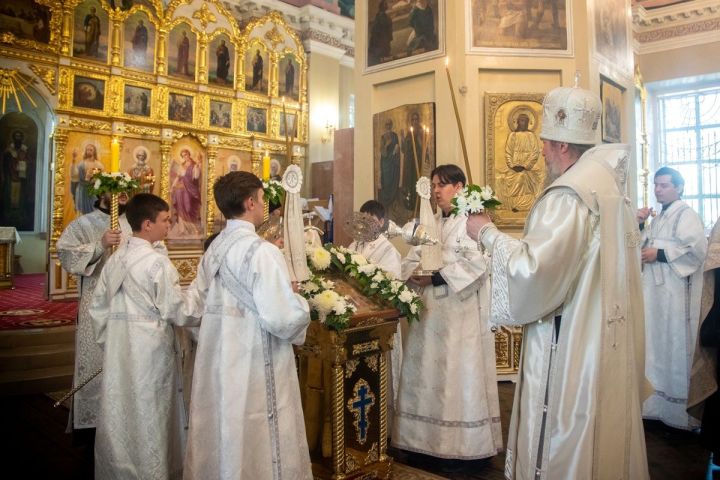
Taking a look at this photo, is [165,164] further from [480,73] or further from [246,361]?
[246,361]

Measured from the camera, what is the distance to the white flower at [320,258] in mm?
3695

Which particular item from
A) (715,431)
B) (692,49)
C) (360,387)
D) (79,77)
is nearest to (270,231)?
(360,387)

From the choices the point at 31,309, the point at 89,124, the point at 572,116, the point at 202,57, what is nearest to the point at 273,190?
the point at 572,116

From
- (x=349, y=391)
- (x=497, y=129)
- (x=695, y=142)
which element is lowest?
(x=349, y=391)

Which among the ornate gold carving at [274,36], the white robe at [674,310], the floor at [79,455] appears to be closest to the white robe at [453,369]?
the floor at [79,455]

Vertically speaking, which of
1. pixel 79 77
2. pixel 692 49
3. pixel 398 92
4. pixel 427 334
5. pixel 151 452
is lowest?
pixel 151 452

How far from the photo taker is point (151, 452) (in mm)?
3375

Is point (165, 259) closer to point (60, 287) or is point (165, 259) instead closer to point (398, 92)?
point (398, 92)

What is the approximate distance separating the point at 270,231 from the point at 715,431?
3.11 meters

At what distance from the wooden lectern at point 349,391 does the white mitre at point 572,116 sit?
1.64 m

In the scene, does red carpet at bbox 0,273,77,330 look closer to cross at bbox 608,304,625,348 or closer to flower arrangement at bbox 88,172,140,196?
flower arrangement at bbox 88,172,140,196

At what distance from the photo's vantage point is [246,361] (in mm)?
2904

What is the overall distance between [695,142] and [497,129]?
11.4 metres

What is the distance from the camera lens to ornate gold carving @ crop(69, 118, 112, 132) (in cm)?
1223
